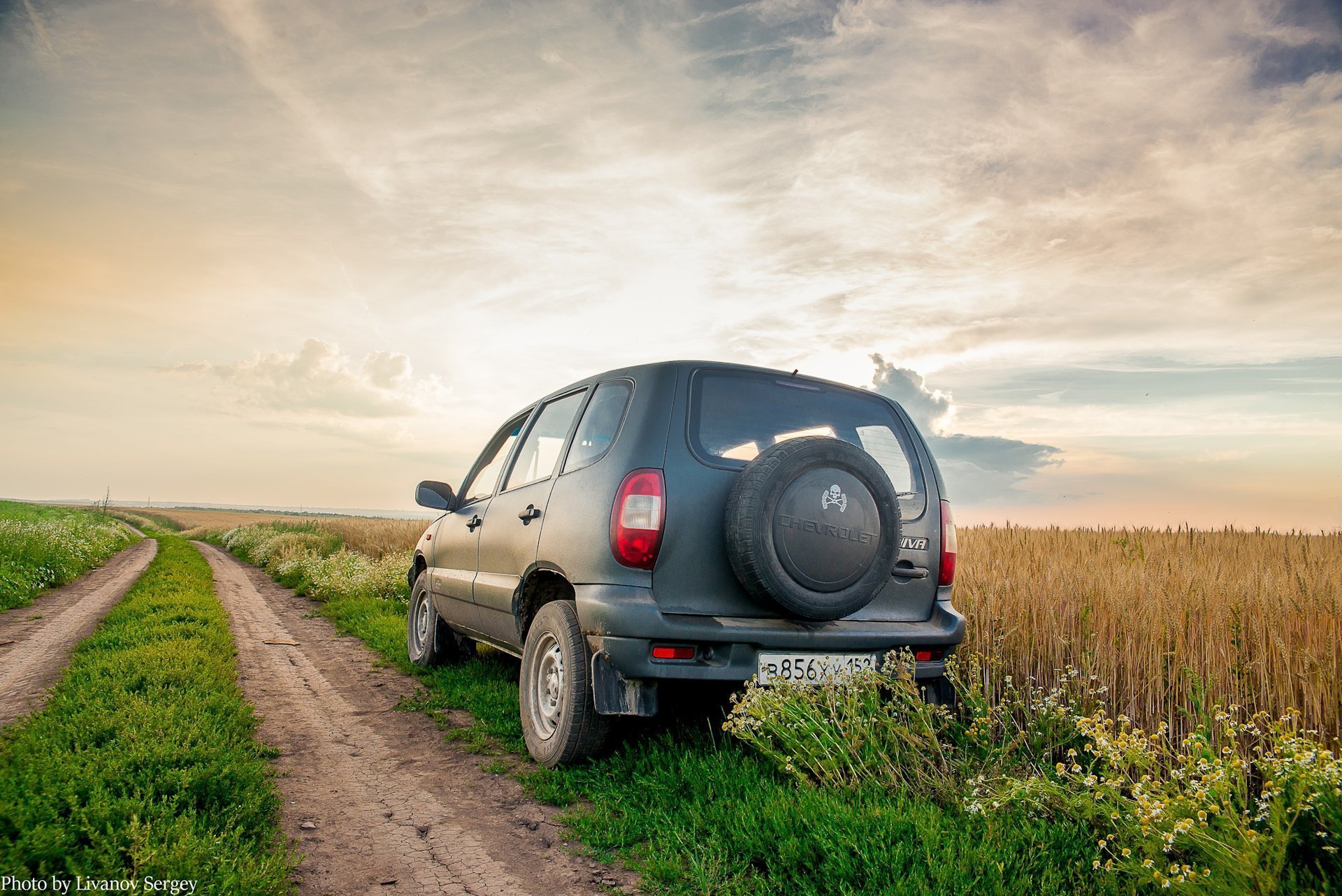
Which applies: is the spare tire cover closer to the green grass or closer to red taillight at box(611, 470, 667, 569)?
red taillight at box(611, 470, 667, 569)

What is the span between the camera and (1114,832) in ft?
9.25

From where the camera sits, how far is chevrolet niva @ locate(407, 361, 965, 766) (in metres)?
3.40

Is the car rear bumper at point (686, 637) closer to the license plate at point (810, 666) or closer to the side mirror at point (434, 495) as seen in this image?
the license plate at point (810, 666)

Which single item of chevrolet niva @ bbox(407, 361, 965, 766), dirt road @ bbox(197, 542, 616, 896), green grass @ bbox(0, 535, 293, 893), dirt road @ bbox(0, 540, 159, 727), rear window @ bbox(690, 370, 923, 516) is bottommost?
dirt road @ bbox(0, 540, 159, 727)

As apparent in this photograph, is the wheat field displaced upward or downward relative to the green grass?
upward

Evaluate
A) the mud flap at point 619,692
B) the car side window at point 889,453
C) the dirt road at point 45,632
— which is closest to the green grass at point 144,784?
the dirt road at point 45,632

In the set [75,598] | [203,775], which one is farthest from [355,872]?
[75,598]

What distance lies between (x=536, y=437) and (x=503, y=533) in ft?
2.37

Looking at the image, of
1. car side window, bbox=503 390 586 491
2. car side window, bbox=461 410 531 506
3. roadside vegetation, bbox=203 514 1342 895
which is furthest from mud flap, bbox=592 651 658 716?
car side window, bbox=461 410 531 506

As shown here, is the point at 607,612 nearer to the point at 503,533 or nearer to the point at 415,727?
the point at 503,533

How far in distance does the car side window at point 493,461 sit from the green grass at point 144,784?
210cm

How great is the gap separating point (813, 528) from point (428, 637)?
450 cm

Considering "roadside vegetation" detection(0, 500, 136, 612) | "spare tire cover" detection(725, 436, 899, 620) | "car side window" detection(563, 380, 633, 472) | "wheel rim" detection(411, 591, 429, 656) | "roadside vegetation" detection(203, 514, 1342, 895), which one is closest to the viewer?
"roadside vegetation" detection(203, 514, 1342, 895)

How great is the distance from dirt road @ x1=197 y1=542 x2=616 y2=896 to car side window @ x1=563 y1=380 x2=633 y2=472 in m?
1.74
